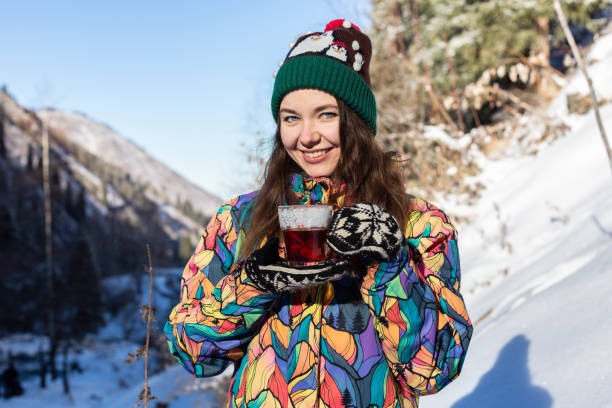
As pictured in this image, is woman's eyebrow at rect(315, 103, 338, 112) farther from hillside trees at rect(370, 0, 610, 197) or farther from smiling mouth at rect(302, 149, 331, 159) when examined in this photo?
hillside trees at rect(370, 0, 610, 197)

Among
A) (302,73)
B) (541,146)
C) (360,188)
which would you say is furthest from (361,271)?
(541,146)

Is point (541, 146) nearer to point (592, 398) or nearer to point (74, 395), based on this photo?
point (592, 398)

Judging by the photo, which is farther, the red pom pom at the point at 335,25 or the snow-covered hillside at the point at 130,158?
the snow-covered hillside at the point at 130,158

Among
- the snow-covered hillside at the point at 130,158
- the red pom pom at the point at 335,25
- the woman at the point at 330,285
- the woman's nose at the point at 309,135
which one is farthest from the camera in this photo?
the snow-covered hillside at the point at 130,158

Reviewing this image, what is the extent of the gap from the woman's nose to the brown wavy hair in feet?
0.39

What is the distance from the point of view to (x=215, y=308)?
132cm

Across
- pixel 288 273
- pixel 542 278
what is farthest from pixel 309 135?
pixel 542 278

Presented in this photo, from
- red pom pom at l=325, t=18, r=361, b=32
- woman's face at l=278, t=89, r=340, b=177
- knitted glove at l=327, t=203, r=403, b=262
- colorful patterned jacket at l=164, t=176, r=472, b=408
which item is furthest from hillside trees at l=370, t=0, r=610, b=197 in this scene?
knitted glove at l=327, t=203, r=403, b=262

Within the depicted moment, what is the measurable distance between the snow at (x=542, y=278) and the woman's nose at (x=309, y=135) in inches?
65.1

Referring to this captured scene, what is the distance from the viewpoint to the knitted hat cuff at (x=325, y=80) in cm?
158

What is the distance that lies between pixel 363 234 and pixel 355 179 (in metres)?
0.49

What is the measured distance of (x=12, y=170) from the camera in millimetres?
53375

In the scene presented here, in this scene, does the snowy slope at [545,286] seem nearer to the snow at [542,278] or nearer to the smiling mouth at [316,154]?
the snow at [542,278]

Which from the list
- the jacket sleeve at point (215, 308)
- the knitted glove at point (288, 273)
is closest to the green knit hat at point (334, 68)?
the jacket sleeve at point (215, 308)
